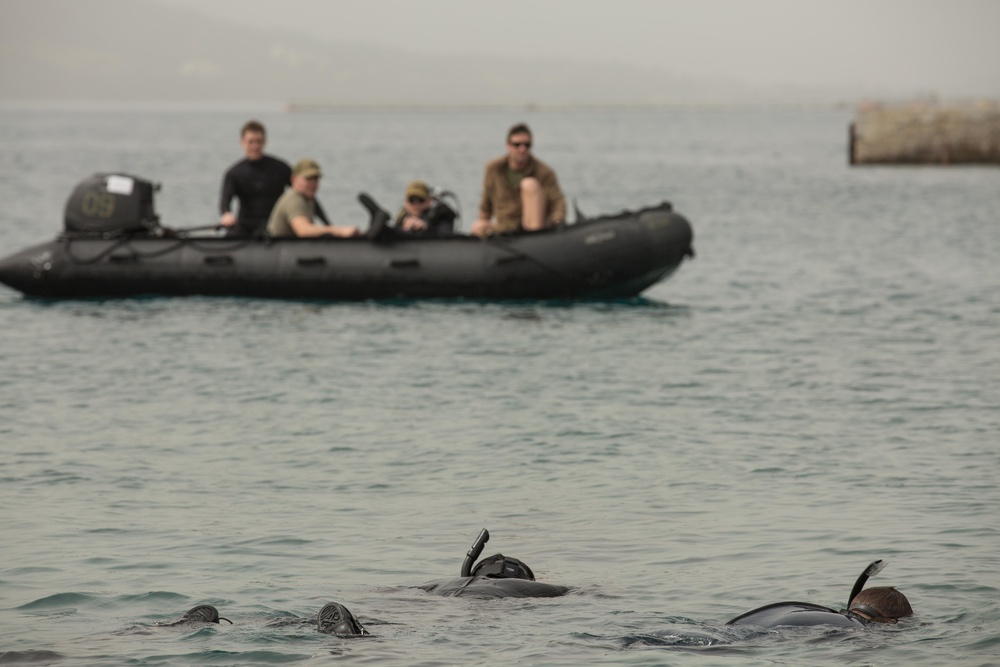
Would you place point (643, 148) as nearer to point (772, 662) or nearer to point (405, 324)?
point (405, 324)

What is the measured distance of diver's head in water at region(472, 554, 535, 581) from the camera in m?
6.72

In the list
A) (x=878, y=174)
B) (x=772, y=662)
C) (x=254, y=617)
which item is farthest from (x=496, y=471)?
(x=878, y=174)

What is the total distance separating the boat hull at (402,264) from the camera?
1636cm

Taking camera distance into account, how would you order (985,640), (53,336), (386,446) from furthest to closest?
(53,336)
(386,446)
(985,640)

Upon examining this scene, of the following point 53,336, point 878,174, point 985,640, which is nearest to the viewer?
point 985,640

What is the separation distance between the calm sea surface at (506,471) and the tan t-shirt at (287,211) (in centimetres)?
104

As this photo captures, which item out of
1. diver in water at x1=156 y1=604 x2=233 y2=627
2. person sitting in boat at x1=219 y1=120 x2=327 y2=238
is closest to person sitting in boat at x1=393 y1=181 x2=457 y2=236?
person sitting in boat at x1=219 y1=120 x2=327 y2=238

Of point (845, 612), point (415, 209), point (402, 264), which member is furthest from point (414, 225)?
point (845, 612)

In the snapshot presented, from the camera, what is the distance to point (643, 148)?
305ft

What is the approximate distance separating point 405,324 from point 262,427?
4949 mm

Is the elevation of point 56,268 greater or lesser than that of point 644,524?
greater

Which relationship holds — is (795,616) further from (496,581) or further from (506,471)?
(506,471)

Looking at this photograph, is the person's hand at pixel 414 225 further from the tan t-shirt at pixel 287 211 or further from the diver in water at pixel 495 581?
the diver in water at pixel 495 581

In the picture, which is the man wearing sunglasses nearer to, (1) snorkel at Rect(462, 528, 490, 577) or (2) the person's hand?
(2) the person's hand
